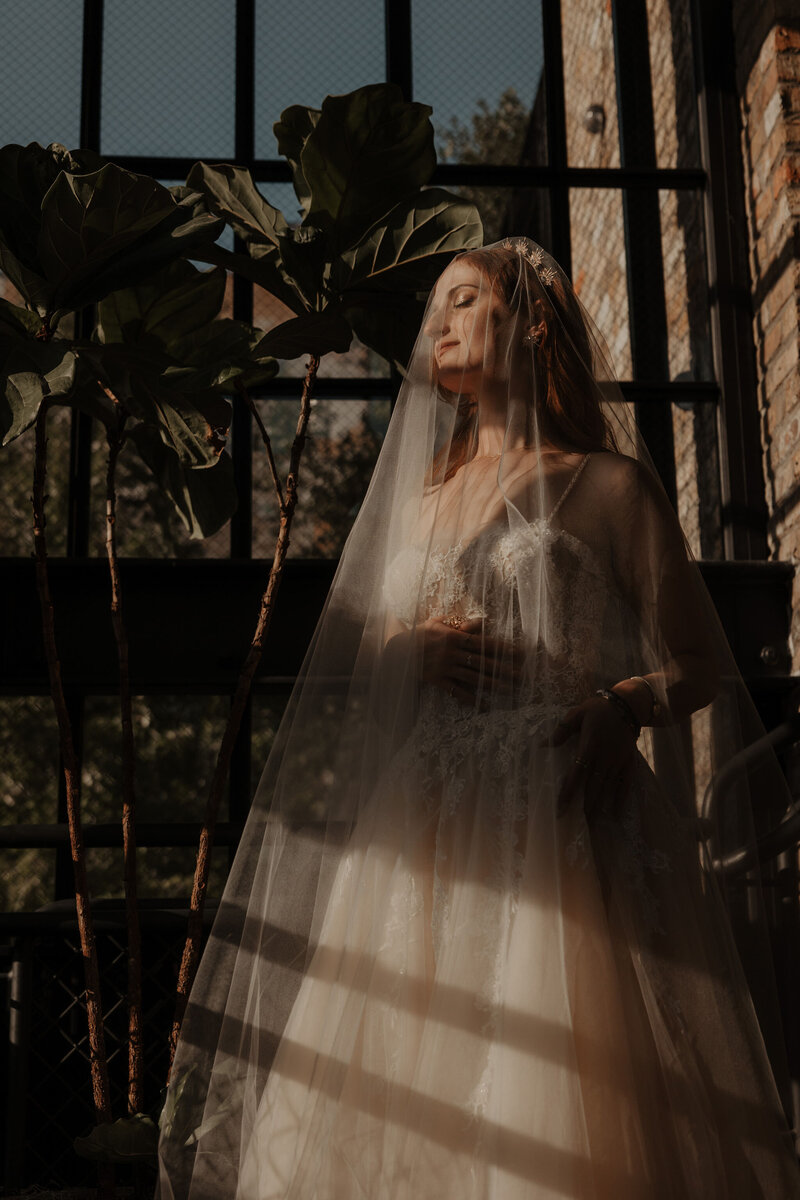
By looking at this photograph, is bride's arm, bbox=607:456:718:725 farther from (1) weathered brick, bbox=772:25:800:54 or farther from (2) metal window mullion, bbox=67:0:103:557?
(1) weathered brick, bbox=772:25:800:54

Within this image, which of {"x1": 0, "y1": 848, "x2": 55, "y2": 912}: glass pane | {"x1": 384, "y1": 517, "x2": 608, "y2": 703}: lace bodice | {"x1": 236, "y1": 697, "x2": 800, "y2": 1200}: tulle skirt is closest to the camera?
{"x1": 236, "y1": 697, "x2": 800, "y2": 1200}: tulle skirt

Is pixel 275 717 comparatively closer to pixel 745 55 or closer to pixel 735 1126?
pixel 735 1126

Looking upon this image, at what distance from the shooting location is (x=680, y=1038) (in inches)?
53.5

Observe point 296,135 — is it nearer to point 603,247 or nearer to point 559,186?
point 559,186

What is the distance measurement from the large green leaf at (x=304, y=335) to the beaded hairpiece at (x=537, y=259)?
17.5 inches

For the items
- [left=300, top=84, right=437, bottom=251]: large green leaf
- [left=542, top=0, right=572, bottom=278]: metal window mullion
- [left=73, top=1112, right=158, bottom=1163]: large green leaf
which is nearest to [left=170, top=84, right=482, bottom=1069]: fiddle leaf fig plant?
[left=300, top=84, right=437, bottom=251]: large green leaf

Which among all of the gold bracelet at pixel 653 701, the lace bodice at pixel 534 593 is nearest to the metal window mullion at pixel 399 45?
the lace bodice at pixel 534 593

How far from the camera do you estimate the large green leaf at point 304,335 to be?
2180 mm

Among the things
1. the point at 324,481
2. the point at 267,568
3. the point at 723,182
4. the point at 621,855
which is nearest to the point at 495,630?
the point at 621,855

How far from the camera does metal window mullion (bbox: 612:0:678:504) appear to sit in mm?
3307

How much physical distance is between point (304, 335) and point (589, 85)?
6.24 feet

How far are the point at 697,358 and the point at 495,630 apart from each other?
6.67 feet

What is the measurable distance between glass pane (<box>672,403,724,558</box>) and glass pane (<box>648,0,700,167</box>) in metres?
0.82

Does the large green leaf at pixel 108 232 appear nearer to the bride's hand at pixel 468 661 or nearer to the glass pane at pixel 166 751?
the bride's hand at pixel 468 661
